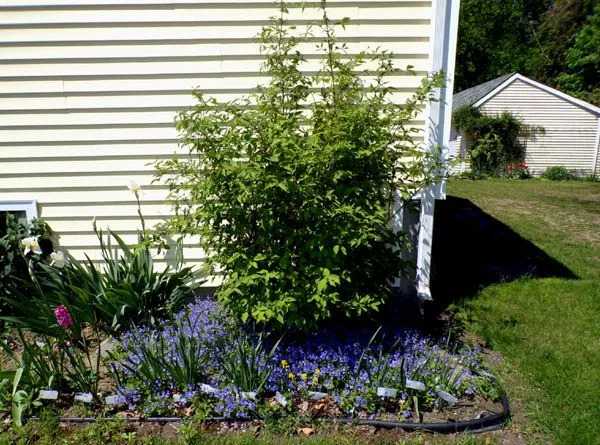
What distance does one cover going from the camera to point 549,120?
1778 centimetres

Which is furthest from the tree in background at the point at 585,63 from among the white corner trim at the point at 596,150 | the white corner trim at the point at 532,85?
the white corner trim at the point at 532,85

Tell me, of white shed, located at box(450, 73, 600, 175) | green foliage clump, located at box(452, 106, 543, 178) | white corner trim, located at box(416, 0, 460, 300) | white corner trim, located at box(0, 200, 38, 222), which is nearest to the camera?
white corner trim, located at box(416, 0, 460, 300)

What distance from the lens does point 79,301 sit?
351cm

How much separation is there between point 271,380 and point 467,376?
128cm

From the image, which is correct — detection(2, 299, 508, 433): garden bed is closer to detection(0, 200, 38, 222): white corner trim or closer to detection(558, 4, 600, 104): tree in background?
detection(0, 200, 38, 222): white corner trim

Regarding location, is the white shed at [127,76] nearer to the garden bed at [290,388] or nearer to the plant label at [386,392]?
the garden bed at [290,388]

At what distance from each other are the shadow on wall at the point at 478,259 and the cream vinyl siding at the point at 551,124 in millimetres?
11700

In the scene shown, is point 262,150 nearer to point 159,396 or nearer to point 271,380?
point 271,380

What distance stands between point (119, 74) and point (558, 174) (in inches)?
698

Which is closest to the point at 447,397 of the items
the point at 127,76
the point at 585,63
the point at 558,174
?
the point at 127,76

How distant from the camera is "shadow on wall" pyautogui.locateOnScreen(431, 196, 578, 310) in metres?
4.83

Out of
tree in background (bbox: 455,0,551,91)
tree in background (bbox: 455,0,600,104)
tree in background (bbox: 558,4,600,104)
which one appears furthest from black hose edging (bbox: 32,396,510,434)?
tree in background (bbox: 455,0,551,91)

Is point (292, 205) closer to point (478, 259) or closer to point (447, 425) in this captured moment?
point (447, 425)

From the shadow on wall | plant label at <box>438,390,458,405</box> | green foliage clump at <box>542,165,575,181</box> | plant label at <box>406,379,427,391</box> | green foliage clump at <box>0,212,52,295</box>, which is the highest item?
green foliage clump at <box>542,165,575,181</box>
